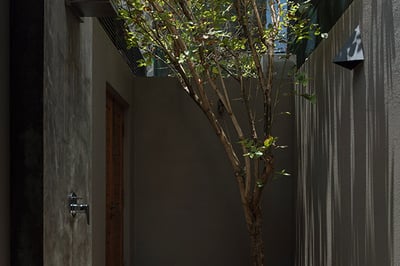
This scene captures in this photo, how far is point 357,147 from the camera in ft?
11.4

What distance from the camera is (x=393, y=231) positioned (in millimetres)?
2824

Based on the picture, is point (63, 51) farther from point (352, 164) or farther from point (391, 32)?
point (352, 164)

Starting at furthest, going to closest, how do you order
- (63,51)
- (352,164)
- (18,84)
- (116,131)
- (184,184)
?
(184,184), (116,131), (352,164), (63,51), (18,84)

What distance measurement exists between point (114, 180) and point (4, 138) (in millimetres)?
3666

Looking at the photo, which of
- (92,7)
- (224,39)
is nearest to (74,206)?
(92,7)

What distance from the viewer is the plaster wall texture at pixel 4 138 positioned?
219 centimetres

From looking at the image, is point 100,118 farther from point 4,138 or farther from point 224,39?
point 4,138

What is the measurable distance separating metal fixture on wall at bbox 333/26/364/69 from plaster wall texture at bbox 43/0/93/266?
1.59m

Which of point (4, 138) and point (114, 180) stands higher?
point (4, 138)

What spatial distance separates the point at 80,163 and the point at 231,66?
2663mm

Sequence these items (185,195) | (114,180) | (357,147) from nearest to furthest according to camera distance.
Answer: (357,147) → (114,180) → (185,195)

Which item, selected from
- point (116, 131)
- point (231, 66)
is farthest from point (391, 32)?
point (116, 131)

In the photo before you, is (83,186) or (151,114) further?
(151,114)

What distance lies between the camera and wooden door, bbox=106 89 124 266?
5.49 meters
